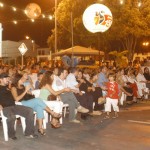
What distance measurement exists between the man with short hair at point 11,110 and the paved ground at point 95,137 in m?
0.22

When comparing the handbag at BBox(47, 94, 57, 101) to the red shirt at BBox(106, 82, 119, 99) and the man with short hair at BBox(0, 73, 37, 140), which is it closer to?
the man with short hair at BBox(0, 73, 37, 140)

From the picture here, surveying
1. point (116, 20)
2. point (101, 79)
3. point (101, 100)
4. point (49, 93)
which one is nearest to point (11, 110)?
point (49, 93)

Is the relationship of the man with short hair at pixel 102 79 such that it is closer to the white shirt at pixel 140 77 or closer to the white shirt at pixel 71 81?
the white shirt at pixel 71 81

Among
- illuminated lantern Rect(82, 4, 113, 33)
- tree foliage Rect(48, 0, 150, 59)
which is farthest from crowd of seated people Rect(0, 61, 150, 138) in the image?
tree foliage Rect(48, 0, 150, 59)

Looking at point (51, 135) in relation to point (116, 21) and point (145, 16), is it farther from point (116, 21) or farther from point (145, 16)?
point (145, 16)

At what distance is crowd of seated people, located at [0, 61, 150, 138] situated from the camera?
361 inches

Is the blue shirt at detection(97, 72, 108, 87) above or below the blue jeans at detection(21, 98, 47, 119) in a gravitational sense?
above

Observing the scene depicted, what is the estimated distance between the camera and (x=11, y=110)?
8.56m

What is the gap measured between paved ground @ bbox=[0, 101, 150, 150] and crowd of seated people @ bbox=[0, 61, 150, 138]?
40 cm

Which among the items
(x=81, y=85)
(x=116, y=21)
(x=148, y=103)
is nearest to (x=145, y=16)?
(x=116, y=21)

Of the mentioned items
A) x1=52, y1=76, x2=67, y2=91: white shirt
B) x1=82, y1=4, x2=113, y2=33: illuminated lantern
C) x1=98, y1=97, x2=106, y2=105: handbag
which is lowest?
x1=98, y1=97, x2=106, y2=105: handbag

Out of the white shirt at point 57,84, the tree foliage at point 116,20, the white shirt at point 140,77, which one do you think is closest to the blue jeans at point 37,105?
the white shirt at point 57,84

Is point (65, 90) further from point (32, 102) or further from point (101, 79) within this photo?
point (101, 79)

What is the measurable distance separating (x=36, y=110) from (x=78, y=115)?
9.50 feet
